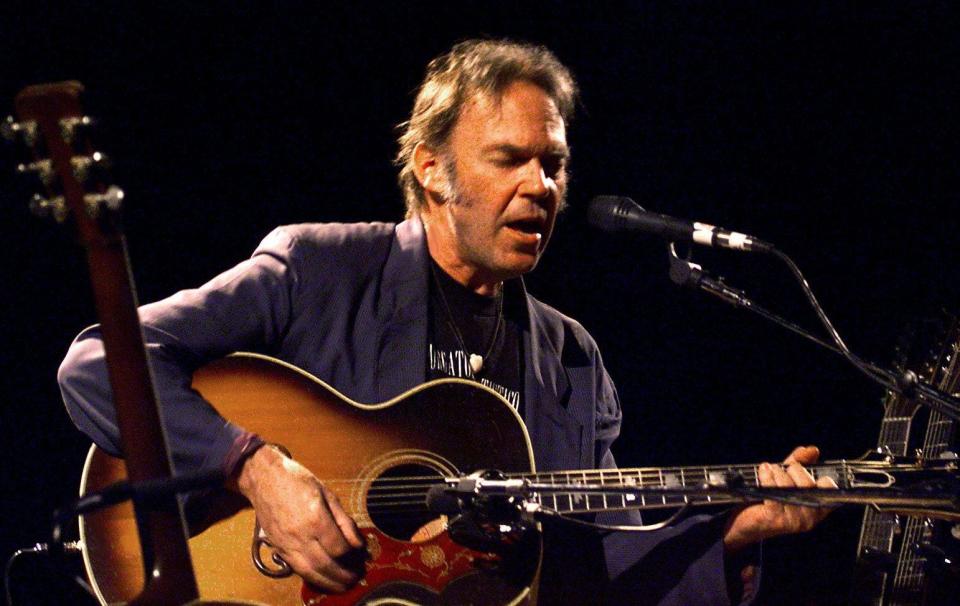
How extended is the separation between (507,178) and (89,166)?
5.27ft

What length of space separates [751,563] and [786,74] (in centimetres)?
246

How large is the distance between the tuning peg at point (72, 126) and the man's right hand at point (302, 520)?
960 mm

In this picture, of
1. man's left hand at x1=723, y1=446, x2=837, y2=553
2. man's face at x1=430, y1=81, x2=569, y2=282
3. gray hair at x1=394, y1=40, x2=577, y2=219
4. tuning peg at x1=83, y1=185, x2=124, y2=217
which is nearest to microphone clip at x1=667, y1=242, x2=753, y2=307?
man's left hand at x1=723, y1=446, x2=837, y2=553

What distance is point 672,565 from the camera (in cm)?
299

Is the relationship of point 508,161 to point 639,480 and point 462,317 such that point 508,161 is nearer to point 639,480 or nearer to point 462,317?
point 462,317

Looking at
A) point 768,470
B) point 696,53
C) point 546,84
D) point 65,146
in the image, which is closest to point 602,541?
point 768,470

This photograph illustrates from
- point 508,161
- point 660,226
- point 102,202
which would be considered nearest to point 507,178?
point 508,161

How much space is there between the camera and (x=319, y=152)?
12.6 ft

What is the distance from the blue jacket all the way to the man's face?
7.5 inches

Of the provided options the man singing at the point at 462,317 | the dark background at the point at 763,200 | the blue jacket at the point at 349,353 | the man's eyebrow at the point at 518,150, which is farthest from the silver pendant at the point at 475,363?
the dark background at the point at 763,200

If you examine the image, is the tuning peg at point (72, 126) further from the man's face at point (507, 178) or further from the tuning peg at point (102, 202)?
the man's face at point (507, 178)

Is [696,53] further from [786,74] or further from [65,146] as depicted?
[65,146]

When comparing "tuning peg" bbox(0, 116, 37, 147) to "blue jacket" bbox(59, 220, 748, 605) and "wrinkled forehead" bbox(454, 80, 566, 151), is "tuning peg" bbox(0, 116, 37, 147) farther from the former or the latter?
"wrinkled forehead" bbox(454, 80, 566, 151)

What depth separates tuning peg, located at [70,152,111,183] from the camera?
1.64 meters
